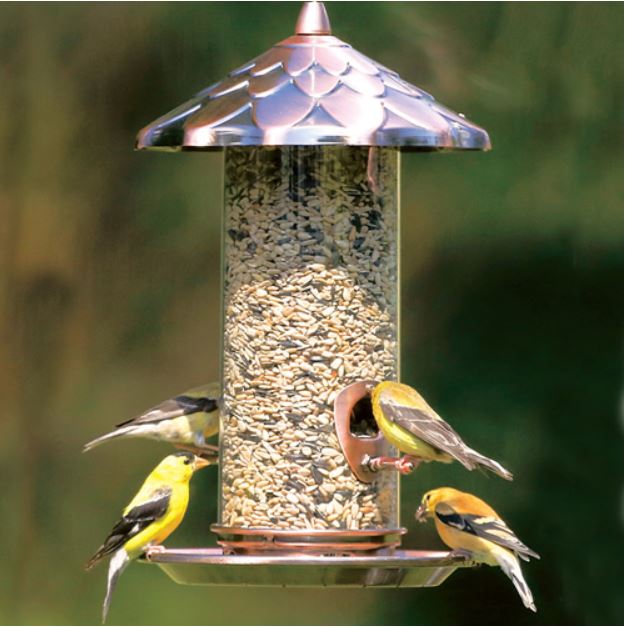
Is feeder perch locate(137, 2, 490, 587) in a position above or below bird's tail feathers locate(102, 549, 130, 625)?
above

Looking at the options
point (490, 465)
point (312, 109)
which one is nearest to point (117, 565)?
point (490, 465)

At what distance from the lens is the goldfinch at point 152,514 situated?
25.3ft

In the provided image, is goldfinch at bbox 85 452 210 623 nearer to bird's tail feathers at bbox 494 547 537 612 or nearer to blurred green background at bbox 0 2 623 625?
bird's tail feathers at bbox 494 547 537 612

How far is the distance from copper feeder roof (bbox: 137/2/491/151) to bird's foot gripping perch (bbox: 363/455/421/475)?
3.08 feet

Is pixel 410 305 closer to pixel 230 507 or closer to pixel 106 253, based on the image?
pixel 106 253

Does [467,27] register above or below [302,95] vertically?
above

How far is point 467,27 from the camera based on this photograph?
449 inches

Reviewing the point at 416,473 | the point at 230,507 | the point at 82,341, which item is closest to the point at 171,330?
the point at 82,341

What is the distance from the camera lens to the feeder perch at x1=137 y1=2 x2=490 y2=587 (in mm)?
7043

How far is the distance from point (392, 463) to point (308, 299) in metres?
0.55

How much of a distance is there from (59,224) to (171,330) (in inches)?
33.3

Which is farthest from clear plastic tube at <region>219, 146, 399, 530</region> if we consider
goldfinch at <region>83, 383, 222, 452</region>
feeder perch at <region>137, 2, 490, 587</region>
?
goldfinch at <region>83, 383, 222, 452</region>

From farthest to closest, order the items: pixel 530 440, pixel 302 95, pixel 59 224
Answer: pixel 59 224, pixel 530 440, pixel 302 95

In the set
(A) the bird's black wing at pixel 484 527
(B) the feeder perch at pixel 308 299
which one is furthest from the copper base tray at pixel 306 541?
(A) the bird's black wing at pixel 484 527
